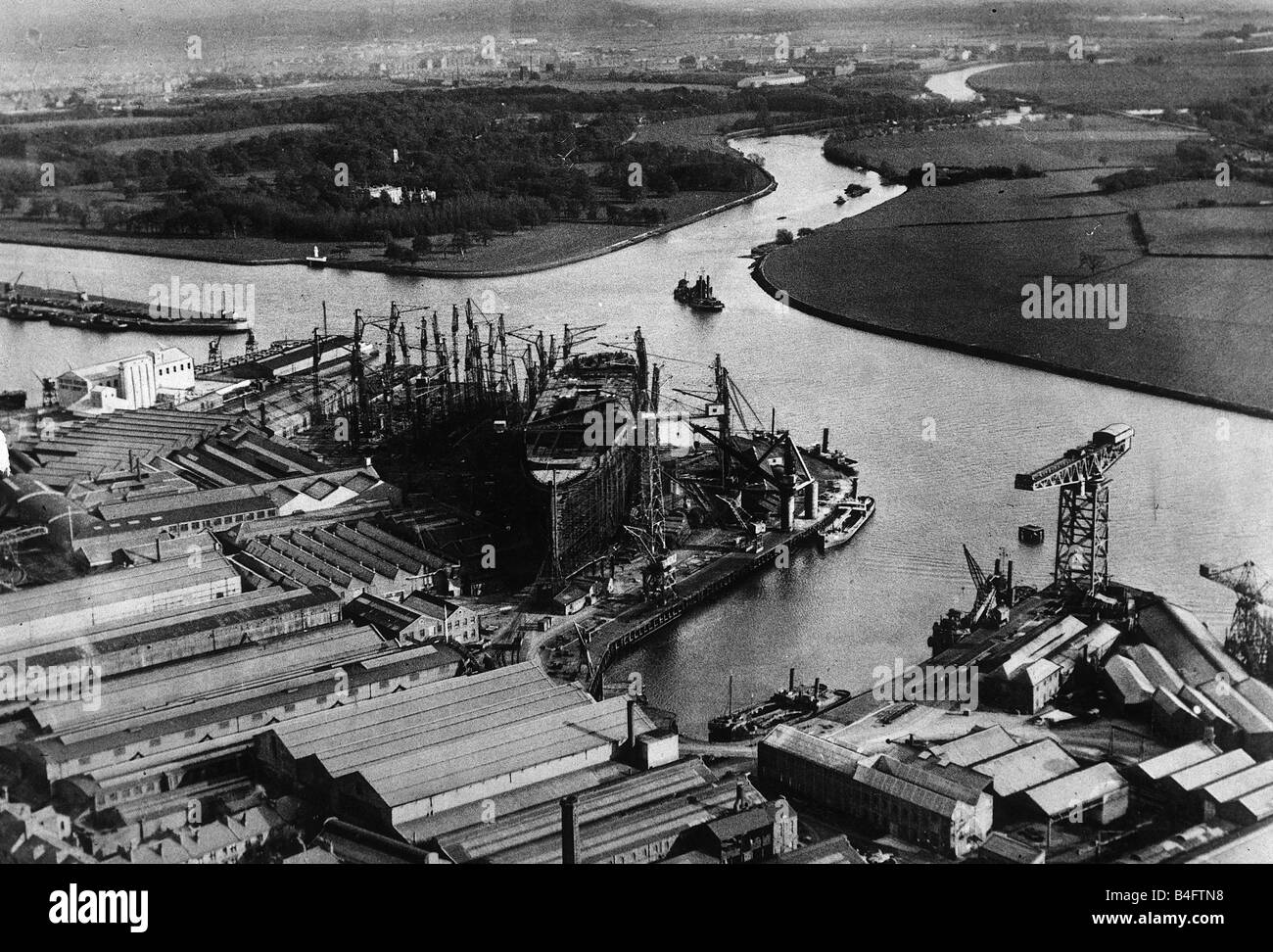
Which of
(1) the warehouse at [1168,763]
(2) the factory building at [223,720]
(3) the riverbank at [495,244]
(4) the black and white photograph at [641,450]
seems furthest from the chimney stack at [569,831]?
(3) the riverbank at [495,244]

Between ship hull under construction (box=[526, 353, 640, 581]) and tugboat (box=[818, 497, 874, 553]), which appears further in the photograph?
tugboat (box=[818, 497, 874, 553])

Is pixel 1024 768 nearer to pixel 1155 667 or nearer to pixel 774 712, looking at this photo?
pixel 774 712

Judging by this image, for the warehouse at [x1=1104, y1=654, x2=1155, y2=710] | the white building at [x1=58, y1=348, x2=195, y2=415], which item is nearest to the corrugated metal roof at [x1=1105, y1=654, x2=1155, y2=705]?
the warehouse at [x1=1104, y1=654, x2=1155, y2=710]

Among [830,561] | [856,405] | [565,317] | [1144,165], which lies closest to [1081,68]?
[1144,165]

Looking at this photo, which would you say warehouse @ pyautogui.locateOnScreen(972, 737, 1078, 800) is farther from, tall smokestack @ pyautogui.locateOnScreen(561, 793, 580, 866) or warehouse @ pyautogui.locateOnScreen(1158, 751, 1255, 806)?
tall smokestack @ pyautogui.locateOnScreen(561, 793, 580, 866)

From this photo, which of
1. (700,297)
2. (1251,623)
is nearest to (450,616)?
(1251,623)
